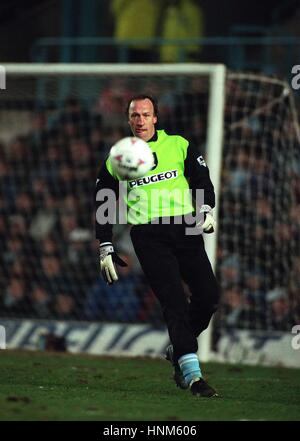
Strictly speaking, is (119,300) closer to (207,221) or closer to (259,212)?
(259,212)

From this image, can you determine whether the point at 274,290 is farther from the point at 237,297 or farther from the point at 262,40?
the point at 262,40

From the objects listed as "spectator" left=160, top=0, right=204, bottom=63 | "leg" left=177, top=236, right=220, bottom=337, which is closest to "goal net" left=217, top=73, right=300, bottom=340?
"spectator" left=160, top=0, right=204, bottom=63

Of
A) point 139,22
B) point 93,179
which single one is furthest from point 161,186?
point 139,22

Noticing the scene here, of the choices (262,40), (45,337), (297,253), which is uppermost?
(262,40)

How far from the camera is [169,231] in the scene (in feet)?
28.5

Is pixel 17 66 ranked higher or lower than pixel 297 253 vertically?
higher

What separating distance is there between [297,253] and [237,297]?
84 centimetres

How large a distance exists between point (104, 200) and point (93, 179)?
22.2 ft

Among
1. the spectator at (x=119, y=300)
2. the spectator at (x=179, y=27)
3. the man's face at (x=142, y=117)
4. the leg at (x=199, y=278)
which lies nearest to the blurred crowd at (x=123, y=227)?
the spectator at (x=119, y=300)

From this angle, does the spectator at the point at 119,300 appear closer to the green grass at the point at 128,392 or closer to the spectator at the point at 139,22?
the green grass at the point at 128,392

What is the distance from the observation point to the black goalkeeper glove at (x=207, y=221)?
337 inches

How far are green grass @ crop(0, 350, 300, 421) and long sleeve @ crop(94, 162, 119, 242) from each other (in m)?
1.12

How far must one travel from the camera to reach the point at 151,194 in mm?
8734
